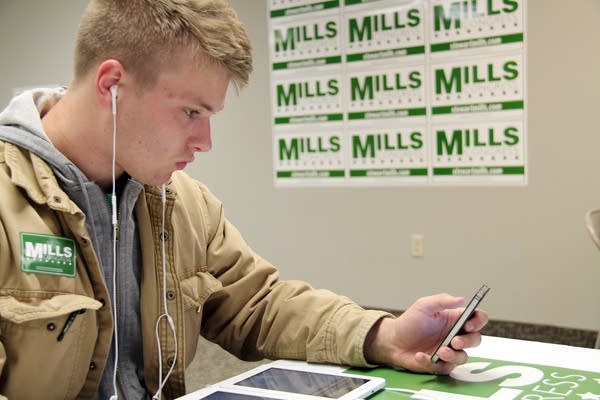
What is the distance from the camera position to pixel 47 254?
4.09ft

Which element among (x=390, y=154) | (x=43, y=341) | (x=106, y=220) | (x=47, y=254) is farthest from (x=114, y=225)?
(x=390, y=154)

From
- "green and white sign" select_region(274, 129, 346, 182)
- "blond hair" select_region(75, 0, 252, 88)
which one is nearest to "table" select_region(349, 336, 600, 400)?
"blond hair" select_region(75, 0, 252, 88)

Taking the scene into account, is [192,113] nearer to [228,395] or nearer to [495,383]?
[228,395]

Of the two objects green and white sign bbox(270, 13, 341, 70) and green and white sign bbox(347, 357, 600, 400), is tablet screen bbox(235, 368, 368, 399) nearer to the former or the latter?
green and white sign bbox(347, 357, 600, 400)

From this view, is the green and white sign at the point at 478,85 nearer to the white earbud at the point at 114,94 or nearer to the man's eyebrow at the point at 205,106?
the man's eyebrow at the point at 205,106

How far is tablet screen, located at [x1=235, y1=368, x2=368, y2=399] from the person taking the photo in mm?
1244

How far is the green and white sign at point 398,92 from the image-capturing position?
379cm

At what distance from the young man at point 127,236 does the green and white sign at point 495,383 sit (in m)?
0.04

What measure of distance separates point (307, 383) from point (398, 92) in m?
3.06

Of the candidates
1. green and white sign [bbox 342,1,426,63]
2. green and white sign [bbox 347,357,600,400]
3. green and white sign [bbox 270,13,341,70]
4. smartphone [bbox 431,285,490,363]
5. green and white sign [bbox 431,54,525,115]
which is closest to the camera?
green and white sign [bbox 347,357,600,400]

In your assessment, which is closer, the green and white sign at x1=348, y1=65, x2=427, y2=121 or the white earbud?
the white earbud

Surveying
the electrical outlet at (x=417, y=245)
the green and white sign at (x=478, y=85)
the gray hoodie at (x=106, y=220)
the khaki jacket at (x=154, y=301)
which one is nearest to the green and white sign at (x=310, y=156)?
the electrical outlet at (x=417, y=245)

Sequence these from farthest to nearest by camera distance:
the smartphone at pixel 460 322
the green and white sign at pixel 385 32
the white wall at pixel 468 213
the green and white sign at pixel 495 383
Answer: the green and white sign at pixel 385 32, the white wall at pixel 468 213, the smartphone at pixel 460 322, the green and white sign at pixel 495 383

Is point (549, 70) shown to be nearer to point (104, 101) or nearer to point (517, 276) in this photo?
point (517, 276)
